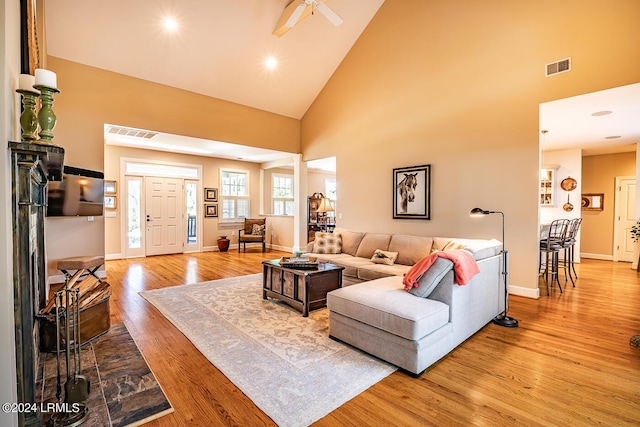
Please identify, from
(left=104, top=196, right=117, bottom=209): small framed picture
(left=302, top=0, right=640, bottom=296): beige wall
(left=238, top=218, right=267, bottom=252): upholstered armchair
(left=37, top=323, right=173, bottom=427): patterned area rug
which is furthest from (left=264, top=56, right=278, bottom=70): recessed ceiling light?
(left=37, top=323, right=173, bottom=427): patterned area rug

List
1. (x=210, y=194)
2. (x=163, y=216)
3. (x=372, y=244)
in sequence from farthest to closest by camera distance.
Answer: (x=210, y=194) → (x=163, y=216) → (x=372, y=244)

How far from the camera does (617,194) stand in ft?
23.8

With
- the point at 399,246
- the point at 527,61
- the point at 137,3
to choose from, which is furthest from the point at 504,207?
the point at 137,3

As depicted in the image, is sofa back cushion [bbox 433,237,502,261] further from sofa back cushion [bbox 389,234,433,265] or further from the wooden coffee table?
the wooden coffee table

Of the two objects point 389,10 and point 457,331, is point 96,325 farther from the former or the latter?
point 389,10

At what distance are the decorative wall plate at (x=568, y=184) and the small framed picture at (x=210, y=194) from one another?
893 centimetres

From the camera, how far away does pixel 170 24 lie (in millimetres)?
4820

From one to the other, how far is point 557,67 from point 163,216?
27.5 feet

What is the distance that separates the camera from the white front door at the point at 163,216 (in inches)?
302

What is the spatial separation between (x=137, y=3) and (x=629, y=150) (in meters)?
10.4

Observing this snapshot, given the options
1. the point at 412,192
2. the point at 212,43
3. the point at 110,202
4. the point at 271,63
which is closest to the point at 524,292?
the point at 412,192

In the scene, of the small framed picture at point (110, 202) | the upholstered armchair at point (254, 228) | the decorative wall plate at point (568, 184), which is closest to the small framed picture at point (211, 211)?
the upholstered armchair at point (254, 228)

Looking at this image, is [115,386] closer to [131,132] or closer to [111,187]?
[131,132]

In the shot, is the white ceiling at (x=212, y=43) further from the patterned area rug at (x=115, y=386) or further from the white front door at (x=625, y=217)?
the white front door at (x=625, y=217)
